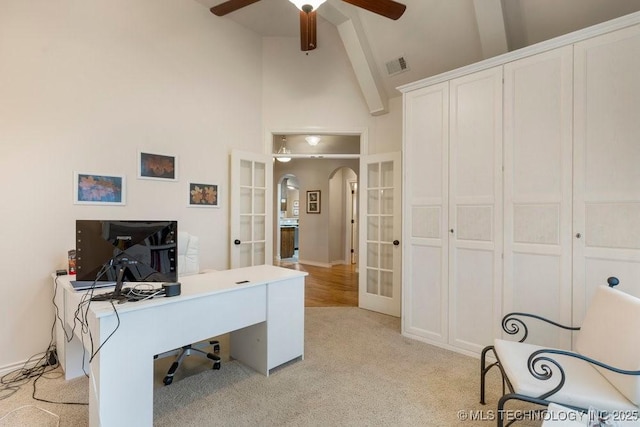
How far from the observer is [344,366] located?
255 cm

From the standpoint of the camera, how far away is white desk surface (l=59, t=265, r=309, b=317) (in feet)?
5.33

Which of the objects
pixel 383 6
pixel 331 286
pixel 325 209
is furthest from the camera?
pixel 325 209

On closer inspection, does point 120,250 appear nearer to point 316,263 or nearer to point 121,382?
point 121,382

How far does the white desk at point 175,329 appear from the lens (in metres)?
1.58

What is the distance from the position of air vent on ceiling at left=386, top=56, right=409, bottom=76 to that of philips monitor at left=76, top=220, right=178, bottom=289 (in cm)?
326

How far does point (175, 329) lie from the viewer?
184cm

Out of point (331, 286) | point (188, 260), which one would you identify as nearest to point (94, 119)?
point (188, 260)

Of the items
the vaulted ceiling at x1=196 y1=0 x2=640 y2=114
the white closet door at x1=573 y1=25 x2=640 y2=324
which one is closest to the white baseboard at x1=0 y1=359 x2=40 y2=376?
the vaulted ceiling at x1=196 y1=0 x2=640 y2=114

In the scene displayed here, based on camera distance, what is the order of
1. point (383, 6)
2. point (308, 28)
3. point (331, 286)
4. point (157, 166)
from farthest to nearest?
point (331, 286) < point (157, 166) < point (308, 28) < point (383, 6)

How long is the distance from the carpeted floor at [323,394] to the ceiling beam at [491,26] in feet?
9.68

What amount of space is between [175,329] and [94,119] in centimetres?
216

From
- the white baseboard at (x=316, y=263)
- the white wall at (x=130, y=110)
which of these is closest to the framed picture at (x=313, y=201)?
the white baseboard at (x=316, y=263)

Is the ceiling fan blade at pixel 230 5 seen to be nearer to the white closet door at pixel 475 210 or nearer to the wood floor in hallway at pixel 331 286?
the white closet door at pixel 475 210

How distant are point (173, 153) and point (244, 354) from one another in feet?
7.25
